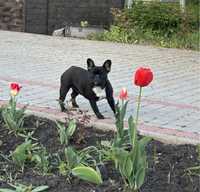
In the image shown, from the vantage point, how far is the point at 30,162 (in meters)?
4.80

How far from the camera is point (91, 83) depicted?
6.27 meters

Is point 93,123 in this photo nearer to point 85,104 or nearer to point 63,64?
point 85,104

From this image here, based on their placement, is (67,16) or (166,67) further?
(67,16)

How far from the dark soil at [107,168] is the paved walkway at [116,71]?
122cm

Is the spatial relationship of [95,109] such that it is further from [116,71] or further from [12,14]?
[12,14]

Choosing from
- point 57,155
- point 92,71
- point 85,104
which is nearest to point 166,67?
point 85,104

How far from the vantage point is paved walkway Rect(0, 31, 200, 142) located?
7405mm

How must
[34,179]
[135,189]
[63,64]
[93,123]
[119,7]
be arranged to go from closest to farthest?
[135,189]
[34,179]
[93,123]
[63,64]
[119,7]

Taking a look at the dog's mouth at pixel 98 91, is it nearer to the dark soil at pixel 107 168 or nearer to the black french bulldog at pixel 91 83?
the black french bulldog at pixel 91 83

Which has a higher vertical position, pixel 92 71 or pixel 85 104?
pixel 92 71

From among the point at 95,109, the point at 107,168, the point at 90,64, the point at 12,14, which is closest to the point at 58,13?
the point at 12,14

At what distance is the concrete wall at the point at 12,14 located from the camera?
17594 millimetres

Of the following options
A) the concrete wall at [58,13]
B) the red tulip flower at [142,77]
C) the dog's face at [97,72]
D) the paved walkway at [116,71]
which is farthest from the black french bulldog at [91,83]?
the concrete wall at [58,13]

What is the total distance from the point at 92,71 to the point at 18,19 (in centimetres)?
1199
